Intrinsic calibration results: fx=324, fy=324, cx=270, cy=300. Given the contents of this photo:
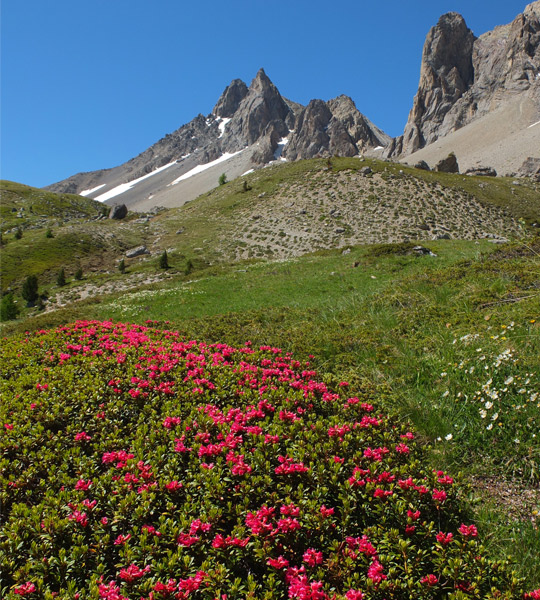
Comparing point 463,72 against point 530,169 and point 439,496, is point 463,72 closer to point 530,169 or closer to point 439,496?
point 530,169

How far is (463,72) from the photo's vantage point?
606 feet

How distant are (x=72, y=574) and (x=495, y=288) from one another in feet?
44.6

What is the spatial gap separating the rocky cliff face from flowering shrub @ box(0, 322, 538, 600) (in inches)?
7858

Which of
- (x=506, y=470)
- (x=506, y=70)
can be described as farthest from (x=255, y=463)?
(x=506, y=70)

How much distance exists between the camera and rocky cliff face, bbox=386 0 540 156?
153m

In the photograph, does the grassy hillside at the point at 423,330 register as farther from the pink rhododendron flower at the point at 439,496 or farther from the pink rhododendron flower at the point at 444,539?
the pink rhododendron flower at the point at 444,539

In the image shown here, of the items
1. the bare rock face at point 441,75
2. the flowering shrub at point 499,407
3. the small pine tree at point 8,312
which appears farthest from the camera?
the bare rock face at point 441,75

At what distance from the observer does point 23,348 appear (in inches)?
364

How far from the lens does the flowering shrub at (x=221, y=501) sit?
2959 mm

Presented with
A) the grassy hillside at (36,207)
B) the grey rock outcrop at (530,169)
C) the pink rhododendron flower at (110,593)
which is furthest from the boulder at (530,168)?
the grassy hillside at (36,207)

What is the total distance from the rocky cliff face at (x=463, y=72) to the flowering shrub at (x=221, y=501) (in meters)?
200

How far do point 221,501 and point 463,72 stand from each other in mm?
249772

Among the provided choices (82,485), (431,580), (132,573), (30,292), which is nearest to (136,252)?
(30,292)

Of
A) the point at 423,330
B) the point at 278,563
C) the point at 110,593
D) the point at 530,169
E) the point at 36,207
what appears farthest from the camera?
the point at 36,207
